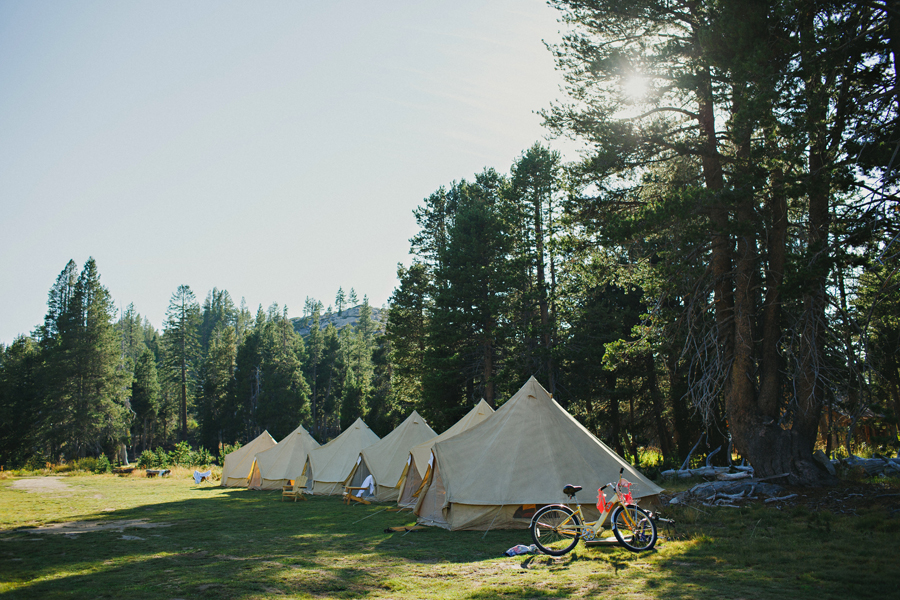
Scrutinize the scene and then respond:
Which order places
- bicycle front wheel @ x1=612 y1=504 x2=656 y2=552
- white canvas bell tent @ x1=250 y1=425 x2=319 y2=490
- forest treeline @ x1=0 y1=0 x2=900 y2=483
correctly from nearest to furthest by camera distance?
bicycle front wheel @ x1=612 y1=504 x2=656 y2=552 < forest treeline @ x1=0 y1=0 x2=900 y2=483 < white canvas bell tent @ x1=250 y1=425 x2=319 y2=490

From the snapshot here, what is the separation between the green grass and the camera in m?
5.25

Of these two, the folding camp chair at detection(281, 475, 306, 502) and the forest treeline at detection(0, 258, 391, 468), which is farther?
the forest treeline at detection(0, 258, 391, 468)

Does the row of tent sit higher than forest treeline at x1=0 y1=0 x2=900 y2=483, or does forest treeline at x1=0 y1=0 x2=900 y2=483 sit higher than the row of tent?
forest treeline at x1=0 y1=0 x2=900 y2=483

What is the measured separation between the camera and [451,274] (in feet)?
78.5

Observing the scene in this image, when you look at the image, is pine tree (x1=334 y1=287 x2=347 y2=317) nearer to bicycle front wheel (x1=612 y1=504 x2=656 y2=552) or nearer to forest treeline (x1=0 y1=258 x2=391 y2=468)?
forest treeline (x1=0 y1=258 x2=391 y2=468)

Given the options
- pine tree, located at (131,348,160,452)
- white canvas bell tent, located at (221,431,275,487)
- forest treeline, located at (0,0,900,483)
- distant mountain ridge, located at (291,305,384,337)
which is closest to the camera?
forest treeline, located at (0,0,900,483)

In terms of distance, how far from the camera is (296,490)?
17.9m

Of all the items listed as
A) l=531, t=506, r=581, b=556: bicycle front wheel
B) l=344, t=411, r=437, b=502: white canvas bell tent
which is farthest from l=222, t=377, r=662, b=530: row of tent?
l=344, t=411, r=437, b=502: white canvas bell tent

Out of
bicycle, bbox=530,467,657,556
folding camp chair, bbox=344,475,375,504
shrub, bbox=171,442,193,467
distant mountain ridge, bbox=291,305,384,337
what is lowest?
shrub, bbox=171,442,193,467

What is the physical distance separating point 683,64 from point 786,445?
8451 millimetres

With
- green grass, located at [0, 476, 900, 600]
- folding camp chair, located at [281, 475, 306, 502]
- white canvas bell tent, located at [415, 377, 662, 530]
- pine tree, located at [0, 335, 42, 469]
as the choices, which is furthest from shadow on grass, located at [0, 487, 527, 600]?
pine tree, located at [0, 335, 42, 469]

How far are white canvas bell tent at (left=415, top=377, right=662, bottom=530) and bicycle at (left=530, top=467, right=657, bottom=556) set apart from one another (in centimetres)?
183

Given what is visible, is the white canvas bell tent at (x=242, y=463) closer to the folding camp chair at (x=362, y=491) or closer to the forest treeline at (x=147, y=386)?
the folding camp chair at (x=362, y=491)

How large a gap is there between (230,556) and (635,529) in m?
5.72
